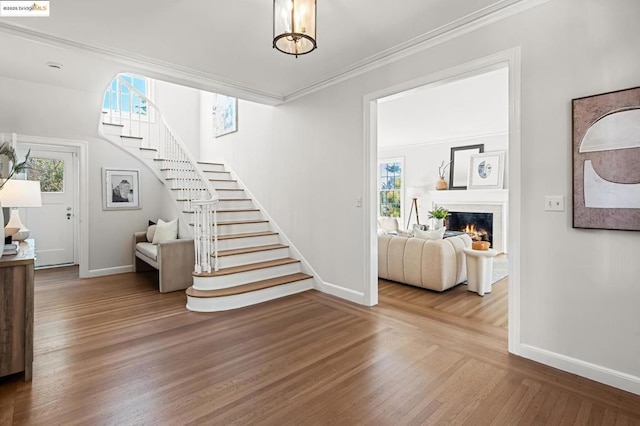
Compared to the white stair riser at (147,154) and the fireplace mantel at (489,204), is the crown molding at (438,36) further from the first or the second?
the fireplace mantel at (489,204)

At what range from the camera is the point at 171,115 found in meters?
6.88

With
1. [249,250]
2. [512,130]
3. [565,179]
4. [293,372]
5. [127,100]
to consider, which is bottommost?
[293,372]

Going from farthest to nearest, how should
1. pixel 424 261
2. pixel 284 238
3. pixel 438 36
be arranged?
pixel 284 238, pixel 424 261, pixel 438 36

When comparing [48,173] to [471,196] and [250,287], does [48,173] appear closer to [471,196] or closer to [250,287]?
[250,287]

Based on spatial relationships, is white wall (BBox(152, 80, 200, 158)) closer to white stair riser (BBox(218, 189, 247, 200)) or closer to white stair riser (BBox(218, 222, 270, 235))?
white stair riser (BBox(218, 189, 247, 200))

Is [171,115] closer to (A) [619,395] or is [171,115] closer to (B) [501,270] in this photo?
(B) [501,270]

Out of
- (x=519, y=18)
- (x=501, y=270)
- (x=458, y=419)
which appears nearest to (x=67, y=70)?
(x=519, y=18)

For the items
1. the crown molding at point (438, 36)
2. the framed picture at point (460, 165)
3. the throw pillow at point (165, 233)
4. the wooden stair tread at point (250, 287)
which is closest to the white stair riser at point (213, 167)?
the throw pillow at point (165, 233)

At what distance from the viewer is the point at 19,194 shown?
2.88 metres

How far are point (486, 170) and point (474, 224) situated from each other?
1.24 metres

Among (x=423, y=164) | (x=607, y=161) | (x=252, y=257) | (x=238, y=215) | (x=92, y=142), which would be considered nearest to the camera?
(x=607, y=161)

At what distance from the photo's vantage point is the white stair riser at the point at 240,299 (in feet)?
11.5

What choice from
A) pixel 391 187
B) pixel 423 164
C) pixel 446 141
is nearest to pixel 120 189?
pixel 391 187

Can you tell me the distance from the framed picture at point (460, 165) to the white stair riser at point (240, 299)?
4.95 meters
